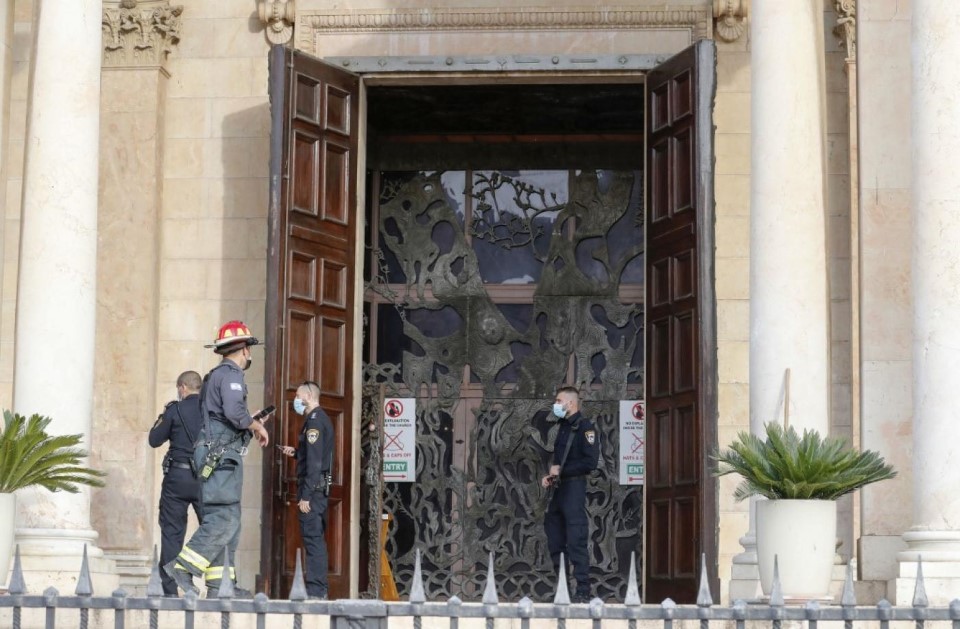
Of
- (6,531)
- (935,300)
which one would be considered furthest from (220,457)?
(935,300)

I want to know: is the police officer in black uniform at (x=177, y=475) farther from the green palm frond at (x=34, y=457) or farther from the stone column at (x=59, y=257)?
the stone column at (x=59, y=257)

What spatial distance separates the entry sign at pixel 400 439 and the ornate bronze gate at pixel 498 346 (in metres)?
0.08

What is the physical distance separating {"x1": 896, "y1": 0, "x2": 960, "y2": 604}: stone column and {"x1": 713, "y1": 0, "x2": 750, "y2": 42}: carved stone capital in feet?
10.9

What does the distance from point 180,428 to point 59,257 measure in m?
1.69

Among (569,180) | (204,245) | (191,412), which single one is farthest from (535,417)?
(191,412)

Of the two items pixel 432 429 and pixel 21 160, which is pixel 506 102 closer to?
pixel 432 429

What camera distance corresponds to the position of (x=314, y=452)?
13.2 m

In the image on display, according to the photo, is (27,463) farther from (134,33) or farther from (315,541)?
(134,33)

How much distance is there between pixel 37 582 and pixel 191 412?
63.8 inches

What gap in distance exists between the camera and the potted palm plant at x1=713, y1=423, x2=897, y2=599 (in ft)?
35.2

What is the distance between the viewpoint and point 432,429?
16672mm

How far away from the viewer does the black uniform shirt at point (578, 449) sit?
1392 centimetres

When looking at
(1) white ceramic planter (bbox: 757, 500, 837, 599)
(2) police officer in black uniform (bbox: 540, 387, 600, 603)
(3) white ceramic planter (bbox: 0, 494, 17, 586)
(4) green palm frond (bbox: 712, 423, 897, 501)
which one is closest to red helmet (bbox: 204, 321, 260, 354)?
(3) white ceramic planter (bbox: 0, 494, 17, 586)

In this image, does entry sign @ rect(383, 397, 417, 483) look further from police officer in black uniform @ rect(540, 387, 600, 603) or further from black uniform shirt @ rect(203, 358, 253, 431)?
black uniform shirt @ rect(203, 358, 253, 431)
